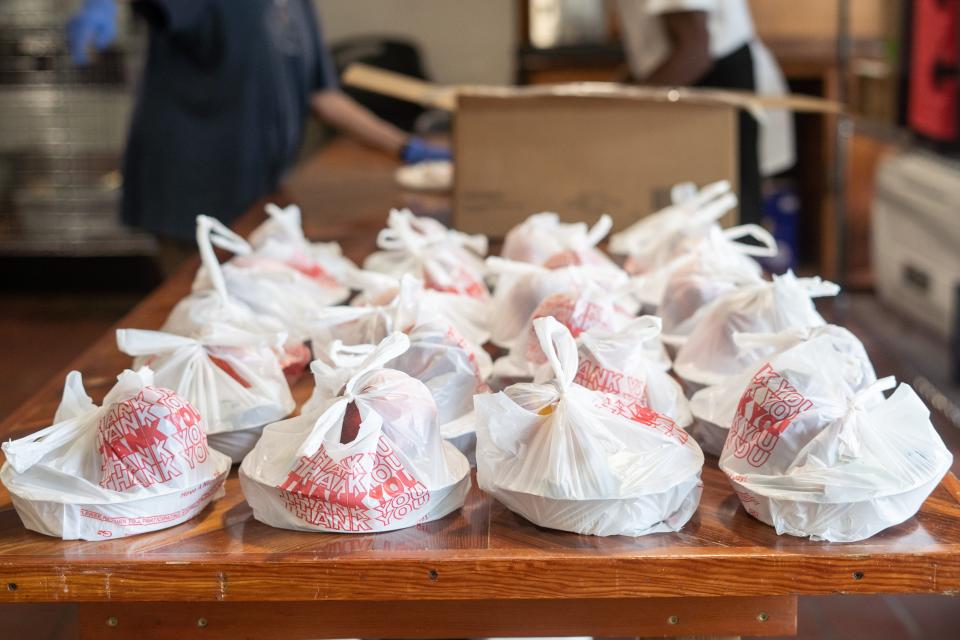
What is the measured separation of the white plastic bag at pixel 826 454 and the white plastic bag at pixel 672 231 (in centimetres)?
69

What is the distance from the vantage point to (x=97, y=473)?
3.41 ft

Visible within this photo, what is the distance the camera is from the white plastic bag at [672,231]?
1842 mm

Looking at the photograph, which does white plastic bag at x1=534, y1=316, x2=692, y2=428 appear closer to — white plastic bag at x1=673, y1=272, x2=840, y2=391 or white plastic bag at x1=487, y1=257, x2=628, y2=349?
white plastic bag at x1=673, y1=272, x2=840, y2=391

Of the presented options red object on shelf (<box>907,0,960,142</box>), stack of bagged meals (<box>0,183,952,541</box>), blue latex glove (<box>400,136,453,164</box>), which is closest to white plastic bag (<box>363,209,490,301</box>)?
stack of bagged meals (<box>0,183,952,541</box>)

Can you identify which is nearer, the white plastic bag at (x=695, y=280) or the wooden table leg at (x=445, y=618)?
the wooden table leg at (x=445, y=618)

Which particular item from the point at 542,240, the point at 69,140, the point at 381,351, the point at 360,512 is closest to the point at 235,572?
the point at 360,512

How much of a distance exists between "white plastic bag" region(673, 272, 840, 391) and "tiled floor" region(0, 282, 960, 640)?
1.15 m

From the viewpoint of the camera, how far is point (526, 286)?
1.54m

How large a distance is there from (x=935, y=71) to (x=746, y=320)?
7.77ft

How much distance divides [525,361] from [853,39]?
14.2 ft

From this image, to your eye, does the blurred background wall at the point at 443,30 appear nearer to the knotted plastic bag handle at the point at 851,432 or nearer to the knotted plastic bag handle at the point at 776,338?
the knotted plastic bag handle at the point at 776,338

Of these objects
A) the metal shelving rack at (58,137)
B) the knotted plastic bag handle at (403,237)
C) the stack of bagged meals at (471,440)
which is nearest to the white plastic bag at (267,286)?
the knotted plastic bag handle at (403,237)

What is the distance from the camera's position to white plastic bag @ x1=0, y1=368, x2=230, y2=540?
1021mm

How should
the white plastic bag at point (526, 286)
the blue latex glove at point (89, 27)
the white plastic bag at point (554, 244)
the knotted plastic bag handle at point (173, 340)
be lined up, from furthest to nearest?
the blue latex glove at point (89, 27) → the white plastic bag at point (554, 244) → the white plastic bag at point (526, 286) → the knotted plastic bag handle at point (173, 340)
